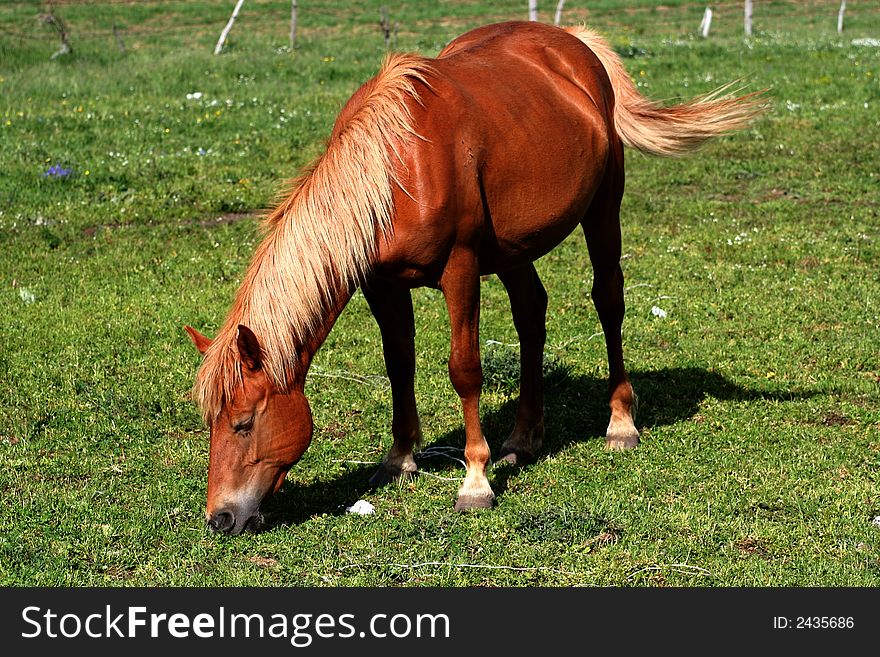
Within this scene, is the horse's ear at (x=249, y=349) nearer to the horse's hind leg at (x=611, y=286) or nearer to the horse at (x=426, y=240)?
the horse at (x=426, y=240)

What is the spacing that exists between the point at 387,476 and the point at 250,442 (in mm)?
1160

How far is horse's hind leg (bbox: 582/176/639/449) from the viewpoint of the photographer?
6176mm

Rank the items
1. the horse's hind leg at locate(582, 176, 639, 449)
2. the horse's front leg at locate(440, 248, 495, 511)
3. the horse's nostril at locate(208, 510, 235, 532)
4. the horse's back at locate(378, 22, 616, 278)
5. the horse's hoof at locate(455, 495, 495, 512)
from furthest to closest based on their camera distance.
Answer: the horse's hind leg at locate(582, 176, 639, 449), the horse's hoof at locate(455, 495, 495, 512), the horse's front leg at locate(440, 248, 495, 511), the horse's back at locate(378, 22, 616, 278), the horse's nostril at locate(208, 510, 235, 532)

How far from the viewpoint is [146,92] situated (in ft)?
51.7

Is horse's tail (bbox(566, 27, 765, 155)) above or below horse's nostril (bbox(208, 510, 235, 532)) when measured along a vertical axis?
above

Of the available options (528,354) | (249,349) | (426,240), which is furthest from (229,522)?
(528,354)

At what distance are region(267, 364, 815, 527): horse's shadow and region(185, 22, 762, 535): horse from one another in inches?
8.5

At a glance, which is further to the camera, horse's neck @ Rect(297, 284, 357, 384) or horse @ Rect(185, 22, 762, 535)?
horse's neck @ Rect(297, 284, 357, 384)

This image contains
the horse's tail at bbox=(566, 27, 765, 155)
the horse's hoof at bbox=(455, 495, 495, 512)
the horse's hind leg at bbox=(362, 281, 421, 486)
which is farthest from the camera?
the horse's tail at bbox=(566, 27, 765, 155)

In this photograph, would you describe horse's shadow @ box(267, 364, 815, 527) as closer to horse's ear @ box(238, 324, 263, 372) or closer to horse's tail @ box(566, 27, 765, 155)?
horse's ear @ box(238, 324, 263, 372)

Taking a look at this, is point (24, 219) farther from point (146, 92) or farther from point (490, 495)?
point (490, 495)

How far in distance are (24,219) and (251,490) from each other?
6.86m

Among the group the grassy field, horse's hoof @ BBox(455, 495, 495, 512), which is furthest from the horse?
the grassy field

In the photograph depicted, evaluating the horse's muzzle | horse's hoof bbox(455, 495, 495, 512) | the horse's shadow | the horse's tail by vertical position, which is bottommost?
the horse's shadow
